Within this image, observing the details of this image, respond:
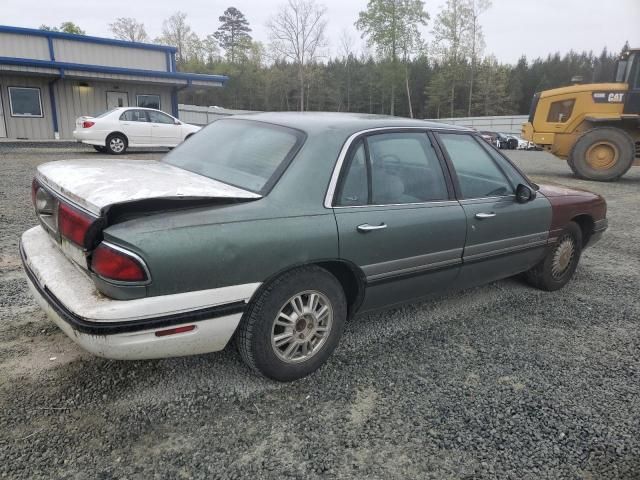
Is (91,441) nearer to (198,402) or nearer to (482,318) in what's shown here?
(198,402)

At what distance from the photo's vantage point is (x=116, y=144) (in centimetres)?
1416

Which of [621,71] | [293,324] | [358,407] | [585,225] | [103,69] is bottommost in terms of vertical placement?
[358,407]

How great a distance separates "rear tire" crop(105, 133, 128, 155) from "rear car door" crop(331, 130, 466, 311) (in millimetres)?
12820

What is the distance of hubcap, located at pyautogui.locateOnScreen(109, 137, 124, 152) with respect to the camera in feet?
46.2

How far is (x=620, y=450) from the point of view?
7.56 feet

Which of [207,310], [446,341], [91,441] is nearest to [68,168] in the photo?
[207,310]

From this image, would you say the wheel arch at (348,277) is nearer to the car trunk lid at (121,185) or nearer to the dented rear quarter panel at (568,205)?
the car trunk lid at (121,185)

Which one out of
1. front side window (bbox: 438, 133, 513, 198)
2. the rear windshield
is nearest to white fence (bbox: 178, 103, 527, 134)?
the rear windshield

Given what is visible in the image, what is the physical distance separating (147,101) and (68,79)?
322 cm

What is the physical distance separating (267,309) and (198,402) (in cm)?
61

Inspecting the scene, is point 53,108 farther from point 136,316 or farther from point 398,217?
point 136,316

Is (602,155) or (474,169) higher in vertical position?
(474,169)

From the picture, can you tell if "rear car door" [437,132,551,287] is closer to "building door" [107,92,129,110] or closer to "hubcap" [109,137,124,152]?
"hubcap" [109,137,124,152]

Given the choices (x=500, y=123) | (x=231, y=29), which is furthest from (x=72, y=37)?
(x=231, y=29)
